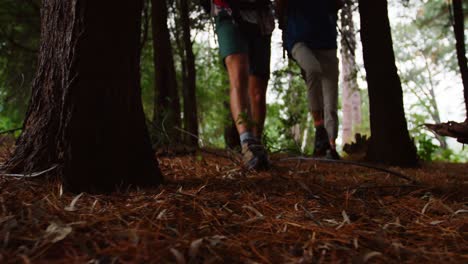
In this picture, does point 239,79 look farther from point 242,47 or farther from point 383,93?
point 383,93

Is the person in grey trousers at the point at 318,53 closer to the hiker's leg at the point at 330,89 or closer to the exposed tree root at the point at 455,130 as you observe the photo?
the hiker's leg at the point at 330,89

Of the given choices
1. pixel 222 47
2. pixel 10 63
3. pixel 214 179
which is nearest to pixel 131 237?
pixel 214 179

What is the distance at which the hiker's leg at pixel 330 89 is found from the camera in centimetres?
339

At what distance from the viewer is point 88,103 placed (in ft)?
4.59

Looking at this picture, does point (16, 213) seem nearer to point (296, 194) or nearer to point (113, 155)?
point (113, 155)

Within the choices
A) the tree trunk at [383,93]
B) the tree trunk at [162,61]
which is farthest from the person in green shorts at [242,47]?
the tree trunk at [162,61]

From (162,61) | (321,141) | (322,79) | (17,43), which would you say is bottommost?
(321,141)

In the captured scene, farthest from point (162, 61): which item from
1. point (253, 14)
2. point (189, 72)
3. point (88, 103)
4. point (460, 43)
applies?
point (460, 43)

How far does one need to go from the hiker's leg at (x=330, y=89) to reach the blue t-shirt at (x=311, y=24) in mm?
101

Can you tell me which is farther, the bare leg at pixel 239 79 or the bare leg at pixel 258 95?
the bare leg at pixel 258 95

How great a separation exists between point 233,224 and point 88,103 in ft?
2.58

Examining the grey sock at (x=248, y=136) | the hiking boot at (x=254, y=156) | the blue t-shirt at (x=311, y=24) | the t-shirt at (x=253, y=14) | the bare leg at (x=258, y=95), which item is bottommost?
the hiking boot at (x=254, y=156)

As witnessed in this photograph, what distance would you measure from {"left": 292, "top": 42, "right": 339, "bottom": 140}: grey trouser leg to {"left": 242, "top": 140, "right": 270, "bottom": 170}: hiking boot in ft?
4.20

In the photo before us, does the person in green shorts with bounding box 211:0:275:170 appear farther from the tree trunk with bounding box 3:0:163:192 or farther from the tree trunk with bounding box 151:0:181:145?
the tree trunk with bounding box 151:0:181:145
